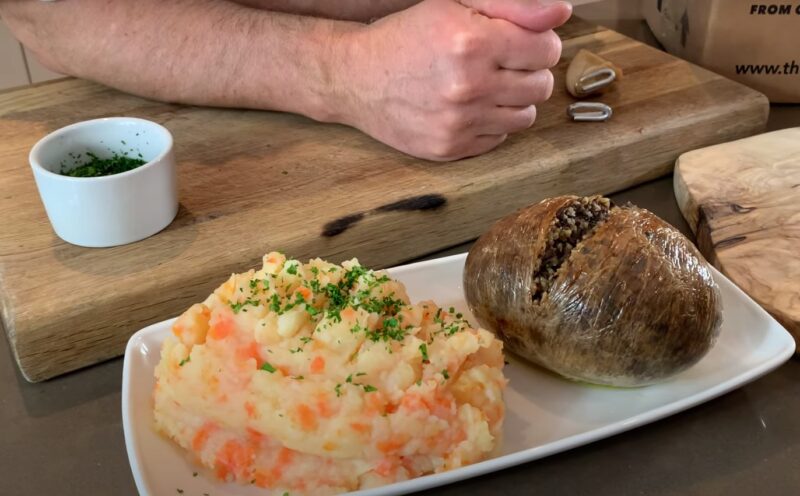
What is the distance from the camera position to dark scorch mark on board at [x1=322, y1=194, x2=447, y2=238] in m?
1.06

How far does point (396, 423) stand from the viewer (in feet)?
Answer: 2.30

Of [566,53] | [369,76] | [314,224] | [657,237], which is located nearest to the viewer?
[657,237]

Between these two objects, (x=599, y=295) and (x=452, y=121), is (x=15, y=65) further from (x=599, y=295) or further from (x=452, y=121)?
(x=599, y=295)

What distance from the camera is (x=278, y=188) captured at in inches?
45.1

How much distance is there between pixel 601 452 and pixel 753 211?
502 mm

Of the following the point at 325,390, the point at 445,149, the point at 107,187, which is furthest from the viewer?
the point at 445,149

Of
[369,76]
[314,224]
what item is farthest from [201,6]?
[314,224]

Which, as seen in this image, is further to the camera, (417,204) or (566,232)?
(417,204)

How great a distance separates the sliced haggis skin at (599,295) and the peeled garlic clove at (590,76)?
21.8 inches

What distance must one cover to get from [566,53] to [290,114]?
59 cm

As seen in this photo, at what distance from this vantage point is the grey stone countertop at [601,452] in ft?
2.53

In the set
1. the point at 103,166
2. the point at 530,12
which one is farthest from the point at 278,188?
the point at 530,12

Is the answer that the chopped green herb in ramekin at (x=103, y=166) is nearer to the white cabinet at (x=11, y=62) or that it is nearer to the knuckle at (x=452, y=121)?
the knuckle at (x=452, y=121)

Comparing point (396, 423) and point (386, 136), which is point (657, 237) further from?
point (386, 136)
